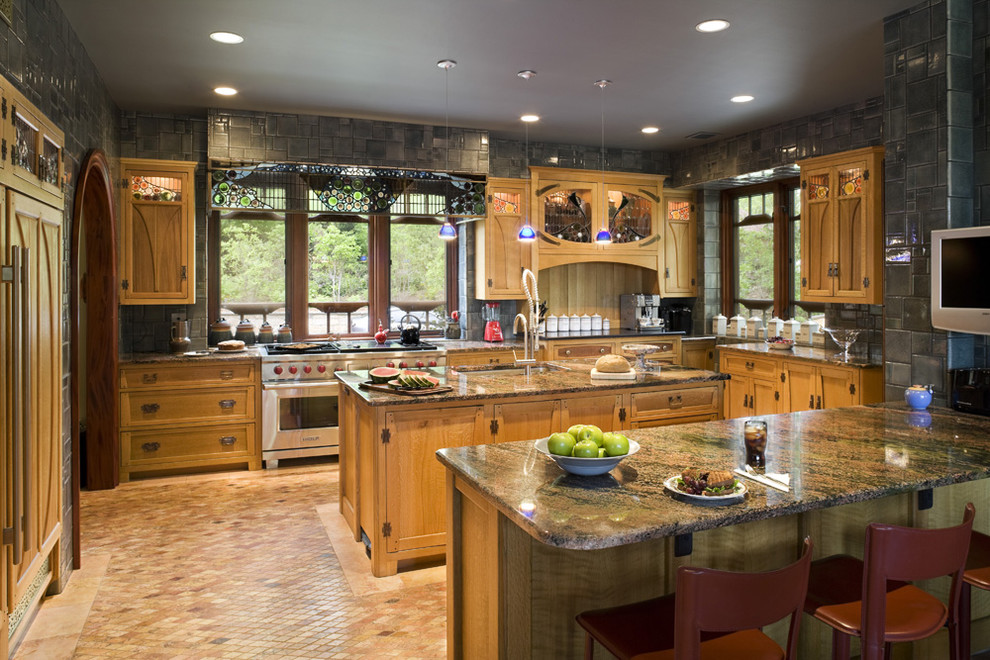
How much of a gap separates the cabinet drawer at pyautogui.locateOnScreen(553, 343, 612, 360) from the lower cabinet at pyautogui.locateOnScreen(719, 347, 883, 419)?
3.60 ft


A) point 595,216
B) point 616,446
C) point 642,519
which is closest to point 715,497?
point 642,519

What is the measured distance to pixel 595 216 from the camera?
704 centimetres

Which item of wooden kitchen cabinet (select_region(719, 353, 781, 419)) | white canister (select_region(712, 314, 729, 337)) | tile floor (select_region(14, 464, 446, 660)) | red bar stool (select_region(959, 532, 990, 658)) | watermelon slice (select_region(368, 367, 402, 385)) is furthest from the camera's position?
white canister (select_region(712, 314, 729, 337))

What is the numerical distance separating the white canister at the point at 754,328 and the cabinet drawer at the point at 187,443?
15.5ft

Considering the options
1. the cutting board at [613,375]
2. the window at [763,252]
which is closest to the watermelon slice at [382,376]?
the cutting board at [613,375]

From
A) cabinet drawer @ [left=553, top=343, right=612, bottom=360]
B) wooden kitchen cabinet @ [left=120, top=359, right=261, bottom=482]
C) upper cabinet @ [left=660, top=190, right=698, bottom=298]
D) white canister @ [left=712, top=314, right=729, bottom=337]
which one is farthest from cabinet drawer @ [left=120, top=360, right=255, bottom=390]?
white canister @ [left=712, top=314, right=729, bottom=337]

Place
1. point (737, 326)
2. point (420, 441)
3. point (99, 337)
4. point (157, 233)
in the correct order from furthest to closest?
point (737, 326) → point (157, 233) → point (99, 337) → point (420, 441)

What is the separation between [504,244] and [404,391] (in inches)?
130

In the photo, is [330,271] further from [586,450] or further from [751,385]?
[586,450]

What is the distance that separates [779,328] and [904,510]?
4.43 m

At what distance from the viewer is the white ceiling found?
373cm

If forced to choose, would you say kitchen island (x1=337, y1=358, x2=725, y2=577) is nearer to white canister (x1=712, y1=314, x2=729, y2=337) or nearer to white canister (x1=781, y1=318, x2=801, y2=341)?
white canister (x1=781, y1=318, x2=801, y2=341)

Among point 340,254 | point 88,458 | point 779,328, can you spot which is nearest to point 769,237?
point 779,328

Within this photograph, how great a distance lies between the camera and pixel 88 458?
5.18 meters
